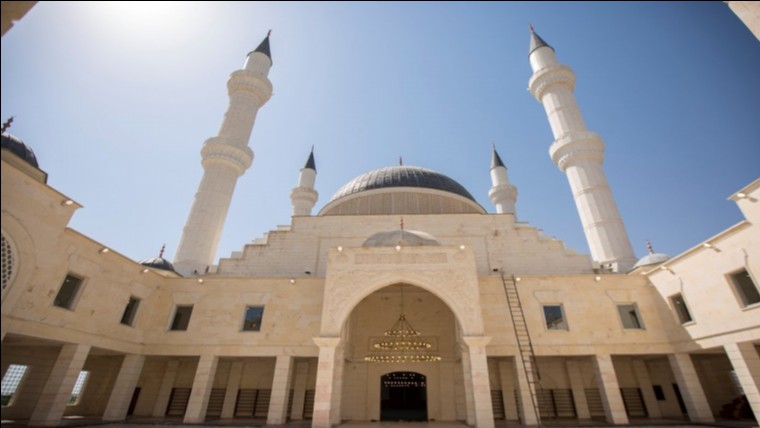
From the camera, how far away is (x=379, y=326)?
1448 cm

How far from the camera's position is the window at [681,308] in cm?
1134

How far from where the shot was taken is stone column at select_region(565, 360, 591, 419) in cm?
1274

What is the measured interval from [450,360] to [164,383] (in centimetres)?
1079

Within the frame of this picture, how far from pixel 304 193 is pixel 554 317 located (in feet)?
60.9

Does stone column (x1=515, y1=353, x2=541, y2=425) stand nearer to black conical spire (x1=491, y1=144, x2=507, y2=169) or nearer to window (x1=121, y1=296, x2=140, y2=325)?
window (x1=121, y1=296, x2=140, y2=325)

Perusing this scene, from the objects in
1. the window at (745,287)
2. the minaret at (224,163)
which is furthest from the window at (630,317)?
the minaret at (224,163)

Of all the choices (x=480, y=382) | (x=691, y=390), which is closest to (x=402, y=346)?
(x=480, y=382)

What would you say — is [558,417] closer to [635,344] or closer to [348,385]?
[635,344]

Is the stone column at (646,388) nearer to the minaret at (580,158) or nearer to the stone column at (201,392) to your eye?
the minaret at (580,158)

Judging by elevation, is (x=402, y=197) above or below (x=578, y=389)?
above

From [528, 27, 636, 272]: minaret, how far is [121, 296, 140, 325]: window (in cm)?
1933

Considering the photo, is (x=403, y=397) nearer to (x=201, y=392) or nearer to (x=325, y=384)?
(x=325, y=384)

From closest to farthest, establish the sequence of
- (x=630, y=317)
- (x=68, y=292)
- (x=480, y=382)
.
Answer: (x=480, y=382)
(x=68, y=292)
(x=630, y=317)

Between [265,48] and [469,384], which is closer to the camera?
[469,384]
